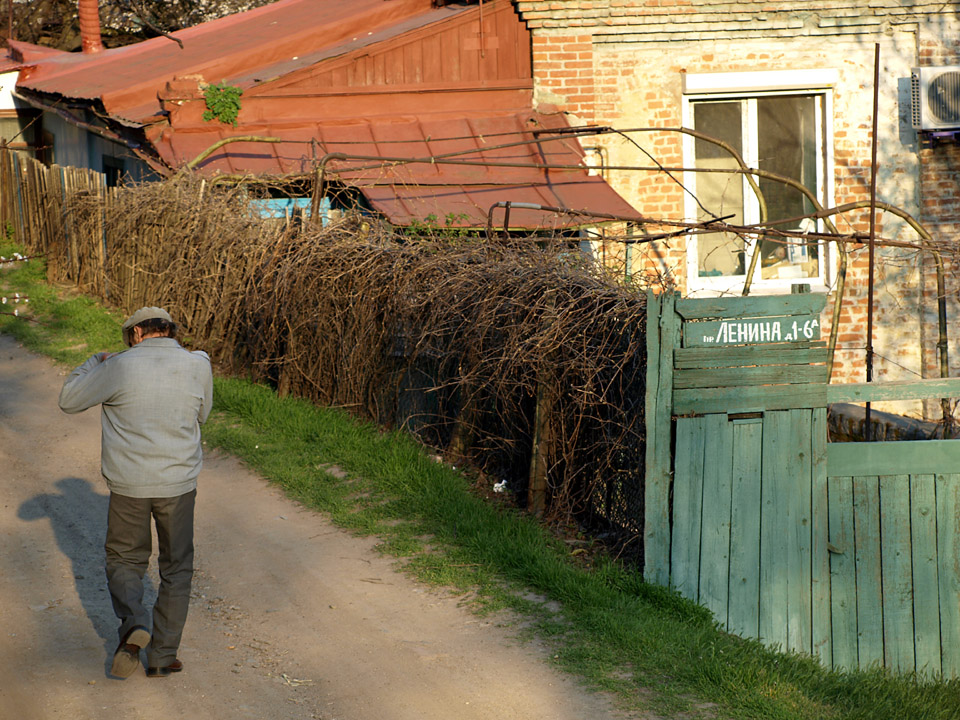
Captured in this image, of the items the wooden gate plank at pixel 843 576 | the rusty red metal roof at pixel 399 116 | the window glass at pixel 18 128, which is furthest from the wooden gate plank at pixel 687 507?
the window glass at pixel 18 128

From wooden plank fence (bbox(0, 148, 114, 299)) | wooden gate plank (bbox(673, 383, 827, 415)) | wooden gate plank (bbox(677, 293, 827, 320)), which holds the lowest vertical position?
wooden gate plank (bbox(673, 383, 827, 415))

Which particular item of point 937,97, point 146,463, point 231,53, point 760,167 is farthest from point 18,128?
point 146,463

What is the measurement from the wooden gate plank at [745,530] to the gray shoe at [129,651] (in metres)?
2.94

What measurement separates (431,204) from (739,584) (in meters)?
6.12

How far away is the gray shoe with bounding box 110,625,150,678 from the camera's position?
4.38 m

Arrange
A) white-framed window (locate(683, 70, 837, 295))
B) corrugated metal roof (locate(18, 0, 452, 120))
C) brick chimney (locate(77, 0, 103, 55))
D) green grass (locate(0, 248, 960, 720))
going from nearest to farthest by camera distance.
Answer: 1. green grass (locate(0, 248, 960, 720))
2. white-framed window (locate(683, 70, 837, 295))
3. corrugated metal roof (locate(18, 0, 452, 120))
4. brick chimney (locate(77, 0, 103, 55))

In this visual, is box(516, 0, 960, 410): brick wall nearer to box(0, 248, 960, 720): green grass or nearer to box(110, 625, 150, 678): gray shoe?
box(0, 248, 960, 720): green grass

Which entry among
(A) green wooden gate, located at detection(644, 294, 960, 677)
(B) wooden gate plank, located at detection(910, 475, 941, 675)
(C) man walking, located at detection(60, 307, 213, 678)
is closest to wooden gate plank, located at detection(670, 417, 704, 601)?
(A) green wooden gate, located at detection(644, 294, 960, 677)

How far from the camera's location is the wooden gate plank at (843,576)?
550 cm

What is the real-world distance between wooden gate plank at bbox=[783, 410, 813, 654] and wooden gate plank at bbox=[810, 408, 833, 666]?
0.02 m

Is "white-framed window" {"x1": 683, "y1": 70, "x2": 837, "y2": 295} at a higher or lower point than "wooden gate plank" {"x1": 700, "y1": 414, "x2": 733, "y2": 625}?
higher

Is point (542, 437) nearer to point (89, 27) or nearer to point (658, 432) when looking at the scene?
point (658, 432)

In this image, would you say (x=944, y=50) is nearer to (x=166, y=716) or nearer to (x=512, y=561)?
(x=512, y=561)

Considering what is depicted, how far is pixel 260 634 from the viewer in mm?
5168
